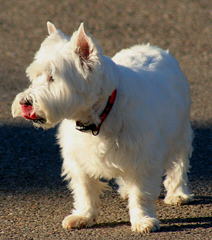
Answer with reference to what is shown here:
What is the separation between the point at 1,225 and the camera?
6.48m

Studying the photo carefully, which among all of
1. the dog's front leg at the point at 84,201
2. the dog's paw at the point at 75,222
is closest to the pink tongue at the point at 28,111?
the dog's front leg at the point at 84,201

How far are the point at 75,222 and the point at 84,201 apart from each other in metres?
0.22

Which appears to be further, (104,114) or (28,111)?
(104,114)

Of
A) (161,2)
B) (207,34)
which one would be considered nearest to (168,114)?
(207,34)

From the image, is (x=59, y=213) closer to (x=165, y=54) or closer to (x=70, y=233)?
(x=70, y=233)

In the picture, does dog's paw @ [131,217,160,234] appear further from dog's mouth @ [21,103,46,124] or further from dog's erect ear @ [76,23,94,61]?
dog's erect ear @ [76,23,94,61]

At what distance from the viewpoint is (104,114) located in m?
5.82

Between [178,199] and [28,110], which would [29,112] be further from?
[178,199]

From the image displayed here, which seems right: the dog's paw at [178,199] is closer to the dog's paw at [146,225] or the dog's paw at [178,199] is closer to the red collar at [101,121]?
the dog's paw at [146,225]

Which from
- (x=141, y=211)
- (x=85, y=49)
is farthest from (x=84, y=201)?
(x=85, y=49)

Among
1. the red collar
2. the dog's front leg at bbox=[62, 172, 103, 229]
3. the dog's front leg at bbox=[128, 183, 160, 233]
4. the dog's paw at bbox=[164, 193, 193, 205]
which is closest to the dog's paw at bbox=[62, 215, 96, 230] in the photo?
the dog's front leg at bbox=[62, 172, 103, 229]

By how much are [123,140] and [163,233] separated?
905mm

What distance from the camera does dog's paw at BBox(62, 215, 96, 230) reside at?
20.9 ft

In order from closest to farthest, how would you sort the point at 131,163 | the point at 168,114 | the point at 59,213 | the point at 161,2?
the point at 131,163 < the point at 168,114 < the point at 59,213 < the point at 161,2
